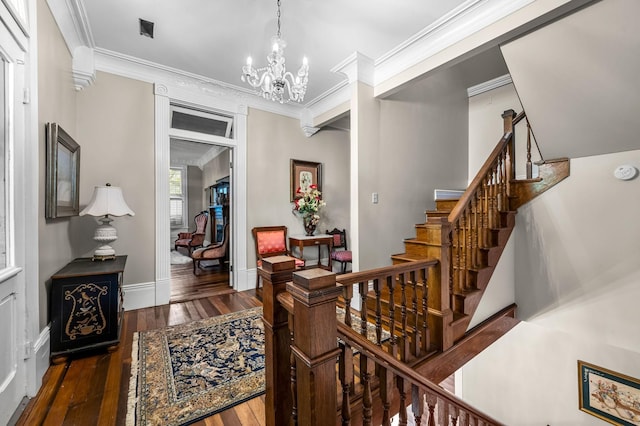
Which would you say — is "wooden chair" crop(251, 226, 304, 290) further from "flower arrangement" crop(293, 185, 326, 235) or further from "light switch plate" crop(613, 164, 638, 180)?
"light switch plate" crop(613, 164, 638, 180)

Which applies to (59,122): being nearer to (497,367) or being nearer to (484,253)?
(484,253)

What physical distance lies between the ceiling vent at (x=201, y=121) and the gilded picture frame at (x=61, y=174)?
1439 mm

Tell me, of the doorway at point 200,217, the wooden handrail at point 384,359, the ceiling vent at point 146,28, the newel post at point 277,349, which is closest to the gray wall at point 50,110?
the ceiling vent at point 146,28

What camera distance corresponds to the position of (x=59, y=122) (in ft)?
7.54

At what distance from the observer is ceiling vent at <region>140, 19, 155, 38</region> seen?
249 cm

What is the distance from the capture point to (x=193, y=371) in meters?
1.94

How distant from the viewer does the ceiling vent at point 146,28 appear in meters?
2.49

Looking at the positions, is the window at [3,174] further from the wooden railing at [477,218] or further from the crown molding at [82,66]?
the wooden railing at [477,218]

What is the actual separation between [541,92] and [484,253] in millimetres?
1601

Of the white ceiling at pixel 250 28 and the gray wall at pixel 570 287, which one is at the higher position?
the white ceiling at pixel 250 28

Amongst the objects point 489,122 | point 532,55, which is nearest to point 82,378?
point 532,55

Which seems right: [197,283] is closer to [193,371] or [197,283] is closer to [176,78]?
[193,371]

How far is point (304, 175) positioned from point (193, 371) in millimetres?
3196

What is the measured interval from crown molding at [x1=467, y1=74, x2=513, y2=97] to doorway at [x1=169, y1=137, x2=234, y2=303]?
4.00 metres
